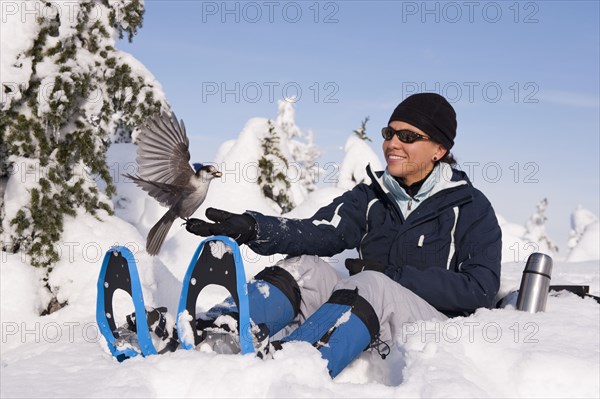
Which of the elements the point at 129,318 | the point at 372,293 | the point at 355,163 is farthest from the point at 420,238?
the point at 355,163

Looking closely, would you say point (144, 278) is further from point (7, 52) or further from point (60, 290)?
point (7, 52)

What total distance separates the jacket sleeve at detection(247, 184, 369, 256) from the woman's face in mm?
398

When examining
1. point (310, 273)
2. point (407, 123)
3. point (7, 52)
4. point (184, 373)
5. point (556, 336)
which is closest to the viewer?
point (184, 373)

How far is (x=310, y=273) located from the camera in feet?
11.6

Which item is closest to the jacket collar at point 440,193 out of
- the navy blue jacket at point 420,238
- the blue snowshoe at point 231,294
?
the navy blue jacket at point 420,238

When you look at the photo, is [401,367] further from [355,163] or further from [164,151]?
[355,163]

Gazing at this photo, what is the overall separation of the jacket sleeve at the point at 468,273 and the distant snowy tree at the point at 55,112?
515 centimetres

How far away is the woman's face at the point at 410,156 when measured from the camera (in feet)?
13.2

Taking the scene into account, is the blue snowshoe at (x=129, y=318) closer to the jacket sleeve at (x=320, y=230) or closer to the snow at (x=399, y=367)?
the snow at (x=399, y=367)

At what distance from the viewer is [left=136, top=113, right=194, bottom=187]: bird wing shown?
4.96m

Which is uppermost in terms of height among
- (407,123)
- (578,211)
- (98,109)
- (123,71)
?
(123,71)

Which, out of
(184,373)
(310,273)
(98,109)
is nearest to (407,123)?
(310,273)

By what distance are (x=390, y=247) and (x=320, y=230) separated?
534mm

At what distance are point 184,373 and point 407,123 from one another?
2.40 metres
